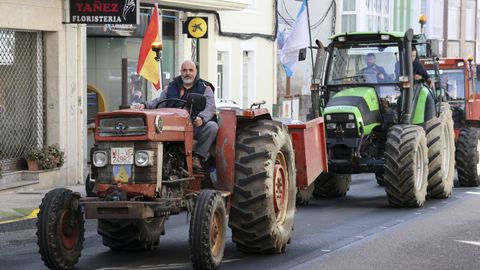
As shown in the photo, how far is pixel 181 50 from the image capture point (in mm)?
26188

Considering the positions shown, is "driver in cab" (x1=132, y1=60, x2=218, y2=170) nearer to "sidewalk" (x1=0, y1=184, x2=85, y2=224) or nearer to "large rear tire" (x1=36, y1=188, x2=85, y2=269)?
"large rear tire" (x1=36, y1=188, x2=85, y2=269)

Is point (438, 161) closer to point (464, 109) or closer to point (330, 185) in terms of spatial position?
point (330, 185)

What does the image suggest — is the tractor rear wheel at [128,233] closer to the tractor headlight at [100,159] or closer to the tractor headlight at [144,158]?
the tractor headlight at [100,159]

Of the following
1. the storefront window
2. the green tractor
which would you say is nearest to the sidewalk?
the green tractor

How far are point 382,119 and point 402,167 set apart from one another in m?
1.35

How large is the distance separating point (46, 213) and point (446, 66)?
16.1 metres

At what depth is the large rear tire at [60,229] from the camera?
382 inches

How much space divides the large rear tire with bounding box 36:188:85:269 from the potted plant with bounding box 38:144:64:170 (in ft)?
31.4

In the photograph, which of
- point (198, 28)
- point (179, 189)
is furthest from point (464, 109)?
point (179, 189)

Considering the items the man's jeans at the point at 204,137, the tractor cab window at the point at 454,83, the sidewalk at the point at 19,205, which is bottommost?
the sidewalk at the point at 19,205

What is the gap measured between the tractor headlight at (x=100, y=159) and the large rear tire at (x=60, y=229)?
35 cm

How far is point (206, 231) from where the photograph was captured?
970 cm

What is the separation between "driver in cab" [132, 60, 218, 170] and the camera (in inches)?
425

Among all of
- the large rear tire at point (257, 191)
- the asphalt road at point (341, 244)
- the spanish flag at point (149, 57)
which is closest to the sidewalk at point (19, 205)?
the asphalt road at point (341, 244)
